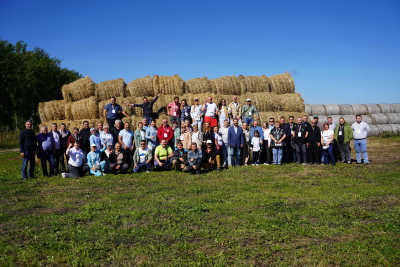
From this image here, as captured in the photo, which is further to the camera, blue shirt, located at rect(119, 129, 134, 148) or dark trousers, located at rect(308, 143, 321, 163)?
dark trousers, located at rect(308, 143, 321, 163)

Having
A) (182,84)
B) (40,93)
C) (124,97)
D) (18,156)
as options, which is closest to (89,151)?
(124,97)

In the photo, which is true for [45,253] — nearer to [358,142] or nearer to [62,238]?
[62,238]

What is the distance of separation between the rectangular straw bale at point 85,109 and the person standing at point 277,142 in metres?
8.87

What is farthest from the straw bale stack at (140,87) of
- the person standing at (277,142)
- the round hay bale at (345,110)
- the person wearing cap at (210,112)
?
the round hay bale at (345,110)

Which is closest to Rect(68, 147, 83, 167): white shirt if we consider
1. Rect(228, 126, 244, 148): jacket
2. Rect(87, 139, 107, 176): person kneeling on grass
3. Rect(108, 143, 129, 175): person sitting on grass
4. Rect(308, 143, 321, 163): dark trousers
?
Rect(87, 139, 107, 176): person kneeling on grass

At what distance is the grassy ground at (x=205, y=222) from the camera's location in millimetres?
5004

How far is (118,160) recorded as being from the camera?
42.0ft

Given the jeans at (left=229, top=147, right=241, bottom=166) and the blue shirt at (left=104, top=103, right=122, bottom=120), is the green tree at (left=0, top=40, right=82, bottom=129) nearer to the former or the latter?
the blue shirt at (left=104, top=103, right=122, bottom=120)

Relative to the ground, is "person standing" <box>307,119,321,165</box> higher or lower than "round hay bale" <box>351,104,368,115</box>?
lower

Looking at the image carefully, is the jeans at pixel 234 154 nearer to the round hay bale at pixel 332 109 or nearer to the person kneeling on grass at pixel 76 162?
the person kneeling on grass at pixel 76 162

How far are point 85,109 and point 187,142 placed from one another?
20.1 feet

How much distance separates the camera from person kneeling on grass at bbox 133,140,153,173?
42.6 ft

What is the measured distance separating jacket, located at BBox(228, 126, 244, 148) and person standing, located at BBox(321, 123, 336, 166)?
3628 millimetres

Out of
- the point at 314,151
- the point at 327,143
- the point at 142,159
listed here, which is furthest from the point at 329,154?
the point at 142,159
